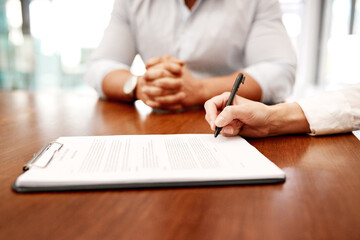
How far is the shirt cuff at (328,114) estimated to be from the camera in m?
0.57

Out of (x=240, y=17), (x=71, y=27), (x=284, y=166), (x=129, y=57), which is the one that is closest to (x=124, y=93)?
(x=129, y=57)

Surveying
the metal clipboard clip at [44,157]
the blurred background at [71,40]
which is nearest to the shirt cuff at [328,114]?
the metal clipboard clip at [44,157]

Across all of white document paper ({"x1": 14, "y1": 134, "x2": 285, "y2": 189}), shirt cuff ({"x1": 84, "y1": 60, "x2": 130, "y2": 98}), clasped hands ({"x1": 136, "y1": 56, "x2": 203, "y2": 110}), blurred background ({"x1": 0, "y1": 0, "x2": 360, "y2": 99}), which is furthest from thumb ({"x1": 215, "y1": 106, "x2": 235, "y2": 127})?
blurred background ({"x1": 0, "y1": 0, "x2": 360, "y2": 99})

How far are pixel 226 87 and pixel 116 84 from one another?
1.19ft

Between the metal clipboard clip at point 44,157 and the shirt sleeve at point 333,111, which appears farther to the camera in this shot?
the shirt sleeve at point 333,111

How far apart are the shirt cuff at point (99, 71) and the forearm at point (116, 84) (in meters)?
0.03

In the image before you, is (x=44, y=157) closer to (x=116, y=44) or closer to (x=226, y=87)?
(x=226, y=87)

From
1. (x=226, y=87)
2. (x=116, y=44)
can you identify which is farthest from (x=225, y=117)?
(x=116, y=44)

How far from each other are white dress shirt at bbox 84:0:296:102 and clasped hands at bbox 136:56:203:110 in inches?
9.6

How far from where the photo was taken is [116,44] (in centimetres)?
113

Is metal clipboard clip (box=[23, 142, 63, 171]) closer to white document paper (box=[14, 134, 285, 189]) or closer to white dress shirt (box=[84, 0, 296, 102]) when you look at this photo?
white document paper (box=[14, 134, 285, 189])

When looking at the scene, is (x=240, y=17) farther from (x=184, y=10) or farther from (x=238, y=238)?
(x=238, y=238)

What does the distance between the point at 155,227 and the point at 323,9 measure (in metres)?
3.09

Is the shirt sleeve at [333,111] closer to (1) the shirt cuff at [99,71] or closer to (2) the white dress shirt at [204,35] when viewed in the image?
(2) the white dress shirt at [204,35]
